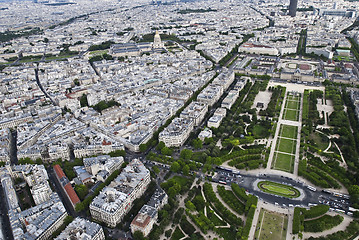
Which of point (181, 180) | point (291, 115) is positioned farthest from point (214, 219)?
point (291, 115)

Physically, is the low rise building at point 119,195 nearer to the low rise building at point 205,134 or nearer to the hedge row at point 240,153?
the hedge row at point 240,153

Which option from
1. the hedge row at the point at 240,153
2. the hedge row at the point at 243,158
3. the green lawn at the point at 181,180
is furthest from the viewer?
the hedge row at the point at 240,153

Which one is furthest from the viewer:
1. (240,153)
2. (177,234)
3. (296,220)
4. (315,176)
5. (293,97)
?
(293,97)

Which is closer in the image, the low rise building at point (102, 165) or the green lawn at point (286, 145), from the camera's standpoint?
the low rise building at point (102, 165)

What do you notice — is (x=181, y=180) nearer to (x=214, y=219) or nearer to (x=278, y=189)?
(x=214, y=219)

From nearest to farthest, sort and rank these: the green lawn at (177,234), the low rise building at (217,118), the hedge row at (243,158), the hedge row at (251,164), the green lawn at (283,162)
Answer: the green lawn at (177,234) → the hedge row at (251,164) → the green lawn at (283,162) → the hedge row at (243,158) → the low rise building at (217,118)

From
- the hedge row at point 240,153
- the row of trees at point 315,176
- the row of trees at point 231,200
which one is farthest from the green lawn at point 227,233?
the row of trees at point 315,176

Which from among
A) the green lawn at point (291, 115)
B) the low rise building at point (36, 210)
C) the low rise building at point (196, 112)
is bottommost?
the green lawn at point (291, 115)
